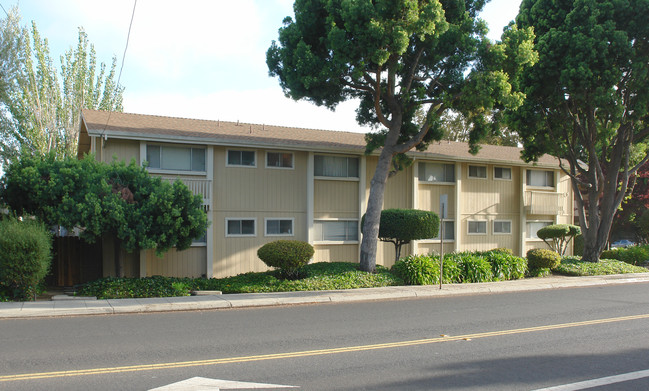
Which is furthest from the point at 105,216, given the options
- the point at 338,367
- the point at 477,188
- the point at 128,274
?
the point at 477,188

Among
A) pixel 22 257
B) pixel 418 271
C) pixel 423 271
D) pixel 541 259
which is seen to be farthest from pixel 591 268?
pixel 22 257

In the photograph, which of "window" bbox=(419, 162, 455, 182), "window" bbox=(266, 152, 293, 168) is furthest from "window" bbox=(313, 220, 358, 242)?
"window" bbox=(419, 162, 455, 182)

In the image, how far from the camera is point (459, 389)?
20.5 ft

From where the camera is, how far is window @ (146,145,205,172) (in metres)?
18.3

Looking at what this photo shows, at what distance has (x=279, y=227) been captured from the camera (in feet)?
66.8

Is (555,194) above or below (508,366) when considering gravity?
above

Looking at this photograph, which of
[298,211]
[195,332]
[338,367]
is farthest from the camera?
[298,211]

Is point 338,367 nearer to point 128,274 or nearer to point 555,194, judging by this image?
point 128,274

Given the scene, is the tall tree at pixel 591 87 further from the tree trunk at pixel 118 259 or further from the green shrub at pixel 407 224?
the tree trunk at pixel 118 259

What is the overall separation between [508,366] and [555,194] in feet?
70.8

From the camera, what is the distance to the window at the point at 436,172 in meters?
23.6

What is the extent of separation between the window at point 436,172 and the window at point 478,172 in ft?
3.72

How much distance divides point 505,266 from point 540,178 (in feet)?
31.4

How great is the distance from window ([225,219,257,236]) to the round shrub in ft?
33.9
